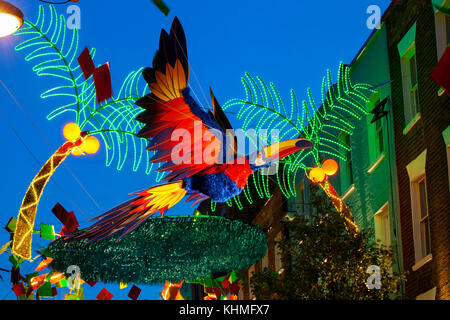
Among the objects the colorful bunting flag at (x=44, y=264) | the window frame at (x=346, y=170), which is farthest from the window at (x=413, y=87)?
the colorful bunting flag at (x=44, y=264)

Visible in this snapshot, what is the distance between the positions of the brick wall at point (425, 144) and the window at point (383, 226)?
1.26 metres

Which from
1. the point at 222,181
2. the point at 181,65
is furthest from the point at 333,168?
the point at 181,65

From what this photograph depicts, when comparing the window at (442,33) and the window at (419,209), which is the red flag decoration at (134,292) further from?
the window at (442,33)

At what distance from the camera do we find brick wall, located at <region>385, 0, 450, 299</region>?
1745cm

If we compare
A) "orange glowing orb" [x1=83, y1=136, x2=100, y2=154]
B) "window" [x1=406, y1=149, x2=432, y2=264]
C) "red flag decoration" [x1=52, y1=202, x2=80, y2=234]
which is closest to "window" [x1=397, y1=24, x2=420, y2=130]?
"window" [x1=406, y1=149, x2=432, y2=264]

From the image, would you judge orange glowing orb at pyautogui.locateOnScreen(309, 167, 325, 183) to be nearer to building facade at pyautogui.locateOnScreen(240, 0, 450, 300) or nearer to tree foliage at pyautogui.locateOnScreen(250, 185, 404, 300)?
tree foliage at pyautogui.locateOnScreen(250, 185, 404, 300)

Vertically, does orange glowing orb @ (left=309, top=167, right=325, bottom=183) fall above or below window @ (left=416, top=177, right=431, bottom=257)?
above

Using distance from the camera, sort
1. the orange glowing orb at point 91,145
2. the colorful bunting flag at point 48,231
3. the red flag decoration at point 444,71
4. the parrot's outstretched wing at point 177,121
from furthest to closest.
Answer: the colorful bunting flag at point 48,231 → the parrot's outstretched wing at point 177,121 → the orange glowing orb at point 91,145 → the red flag decoration at point 444,71

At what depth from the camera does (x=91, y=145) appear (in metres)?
15.7

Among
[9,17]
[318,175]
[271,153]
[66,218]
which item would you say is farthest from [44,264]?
[9,17]

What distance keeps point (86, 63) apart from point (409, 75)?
8.11 metres

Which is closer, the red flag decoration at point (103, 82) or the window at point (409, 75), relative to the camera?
the red flag decoration at point (103, 82)

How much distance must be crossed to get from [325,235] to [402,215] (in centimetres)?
274

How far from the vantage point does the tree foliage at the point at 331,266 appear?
56.9ft
